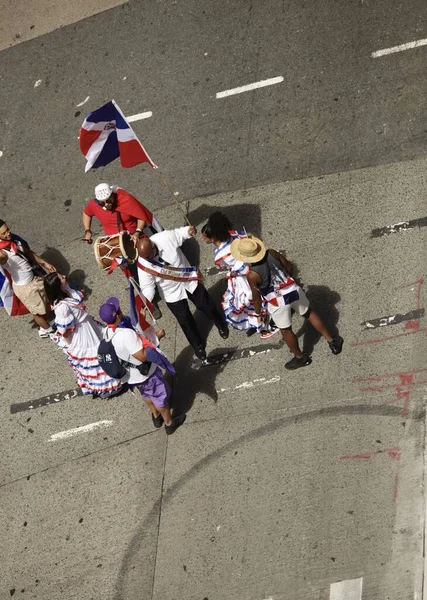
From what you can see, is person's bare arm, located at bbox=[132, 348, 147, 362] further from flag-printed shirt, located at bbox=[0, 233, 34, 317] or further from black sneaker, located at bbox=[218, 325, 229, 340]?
flag-printed shirt, located at bbox=[0, 233, 34, 317]

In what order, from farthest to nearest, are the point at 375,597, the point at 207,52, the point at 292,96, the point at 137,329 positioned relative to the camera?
the point at 207,52
the point at 292,96
the point at 137,329
the point at 375,597

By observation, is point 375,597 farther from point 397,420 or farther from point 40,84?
point 40,84

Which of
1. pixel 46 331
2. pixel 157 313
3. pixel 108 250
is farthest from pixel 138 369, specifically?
pixel 46 331

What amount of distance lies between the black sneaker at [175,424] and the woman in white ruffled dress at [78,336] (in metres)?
0.78

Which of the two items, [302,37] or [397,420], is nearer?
[397,420]

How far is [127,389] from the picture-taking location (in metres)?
9.49

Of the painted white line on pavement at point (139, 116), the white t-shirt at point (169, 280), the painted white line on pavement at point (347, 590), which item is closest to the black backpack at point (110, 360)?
the white t-shirt at point (169, 280)

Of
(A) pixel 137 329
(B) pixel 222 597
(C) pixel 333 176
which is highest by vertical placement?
(A) pixel 137 329

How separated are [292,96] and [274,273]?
402cm

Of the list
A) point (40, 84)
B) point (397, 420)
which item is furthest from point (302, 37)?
point (397, 420)

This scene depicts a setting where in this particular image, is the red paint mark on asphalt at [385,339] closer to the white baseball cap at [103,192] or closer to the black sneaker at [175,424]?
the black sneaker at [175,424]

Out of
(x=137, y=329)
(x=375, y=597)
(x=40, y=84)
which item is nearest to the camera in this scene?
(x=375, y=597)

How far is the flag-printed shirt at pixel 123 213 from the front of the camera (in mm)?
9359

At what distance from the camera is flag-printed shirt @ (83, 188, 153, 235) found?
9.36 m
